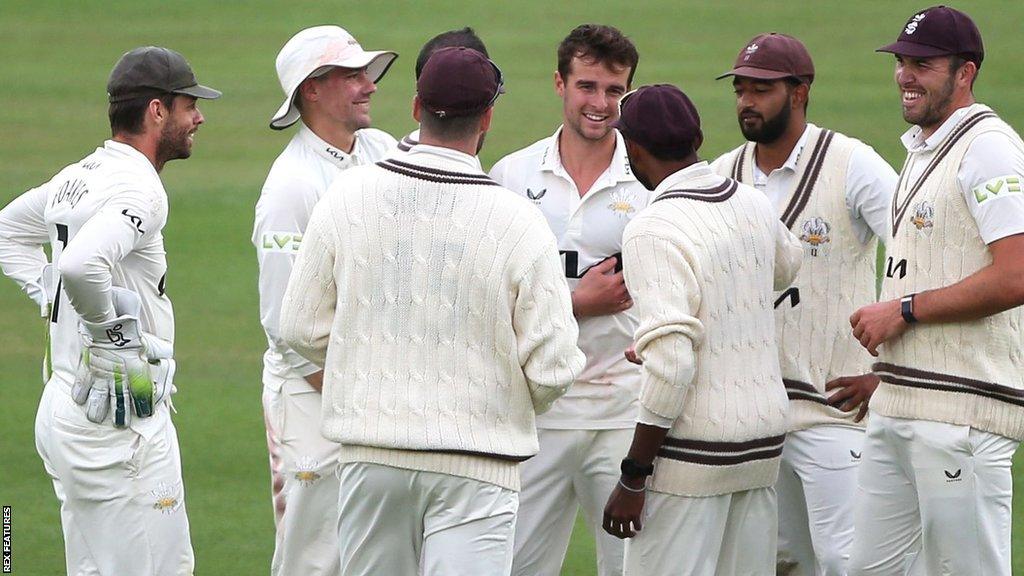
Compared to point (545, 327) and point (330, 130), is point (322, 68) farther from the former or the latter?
point (545, 327)

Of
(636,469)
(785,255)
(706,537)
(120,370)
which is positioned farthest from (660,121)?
(120,370)

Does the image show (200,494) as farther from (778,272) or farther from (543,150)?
(778,272)

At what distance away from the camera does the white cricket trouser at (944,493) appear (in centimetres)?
545

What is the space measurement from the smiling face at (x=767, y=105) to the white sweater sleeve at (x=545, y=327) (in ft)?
5.41

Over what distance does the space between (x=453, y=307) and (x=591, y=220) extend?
1434 millimetres

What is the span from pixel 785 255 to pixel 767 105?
3.28 feet

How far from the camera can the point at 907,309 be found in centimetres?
551

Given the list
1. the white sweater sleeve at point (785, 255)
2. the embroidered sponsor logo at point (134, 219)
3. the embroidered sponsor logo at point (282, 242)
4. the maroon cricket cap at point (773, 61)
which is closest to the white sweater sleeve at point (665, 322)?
the white sweater sleeve at point (785, 255)

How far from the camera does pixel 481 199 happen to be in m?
4.81

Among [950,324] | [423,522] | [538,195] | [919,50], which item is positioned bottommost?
[423,522]

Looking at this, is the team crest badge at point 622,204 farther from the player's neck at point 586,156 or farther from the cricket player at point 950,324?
the cricket player at point 950,324

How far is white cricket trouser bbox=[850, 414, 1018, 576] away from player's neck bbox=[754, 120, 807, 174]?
1081 millimetres

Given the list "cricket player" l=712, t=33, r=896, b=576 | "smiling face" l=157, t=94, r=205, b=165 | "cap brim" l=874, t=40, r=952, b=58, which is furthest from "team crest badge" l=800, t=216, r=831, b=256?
"smiling face" l=157, t=94, r=205, b=165

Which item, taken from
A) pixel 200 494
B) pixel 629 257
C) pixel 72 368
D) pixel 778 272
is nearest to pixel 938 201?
pixel 778 272
